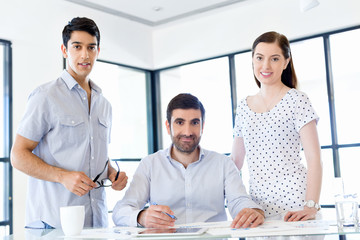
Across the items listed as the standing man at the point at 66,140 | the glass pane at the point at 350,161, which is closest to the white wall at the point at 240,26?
the glass pane at the point at 350,161

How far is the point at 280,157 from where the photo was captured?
2.00m

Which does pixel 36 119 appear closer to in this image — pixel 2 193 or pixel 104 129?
pixel 104 129

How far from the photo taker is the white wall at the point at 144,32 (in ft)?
15.1

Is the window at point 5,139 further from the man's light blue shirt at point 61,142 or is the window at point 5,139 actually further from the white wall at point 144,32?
the man's light blue shirt at point 61,142

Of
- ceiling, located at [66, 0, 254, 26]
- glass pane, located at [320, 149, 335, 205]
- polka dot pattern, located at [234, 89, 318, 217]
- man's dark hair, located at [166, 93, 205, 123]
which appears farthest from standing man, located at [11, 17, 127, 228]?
glass pane, located at [320, 149, 335, 205]

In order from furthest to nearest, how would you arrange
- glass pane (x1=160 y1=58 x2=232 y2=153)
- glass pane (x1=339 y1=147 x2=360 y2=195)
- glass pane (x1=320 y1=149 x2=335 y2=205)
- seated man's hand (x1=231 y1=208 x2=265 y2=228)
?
glass pane (x1=160 y1=58 x2=232 y2=153) → glass pane (x1=320 y1=149 x2=335 y2=205) → glass pane (x1=339 y1=147 x2=360 y2=195) → seated man's hand (x1=231 y1=208 x2=265 y2=228)

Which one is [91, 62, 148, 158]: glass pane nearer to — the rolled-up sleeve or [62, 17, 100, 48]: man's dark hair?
[62, 17, 100, 48]: man's dark hair

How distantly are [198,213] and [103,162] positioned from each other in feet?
1.76

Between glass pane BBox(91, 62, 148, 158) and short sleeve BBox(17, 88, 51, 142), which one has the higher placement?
glass pane BBox(91, 62, 148, 158)

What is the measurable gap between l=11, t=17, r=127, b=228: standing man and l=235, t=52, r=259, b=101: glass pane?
3.62 meters

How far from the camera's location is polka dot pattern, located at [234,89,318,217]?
197 centimetres

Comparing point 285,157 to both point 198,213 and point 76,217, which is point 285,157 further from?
point 76,217

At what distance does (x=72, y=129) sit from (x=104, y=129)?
212 millimetres

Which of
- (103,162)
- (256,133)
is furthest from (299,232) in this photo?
(103,162)
